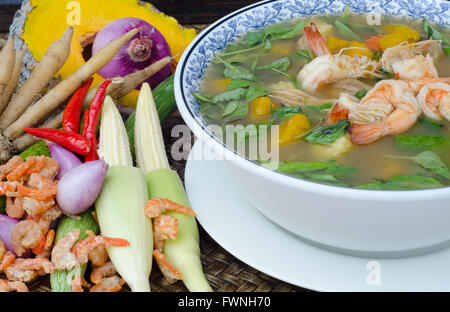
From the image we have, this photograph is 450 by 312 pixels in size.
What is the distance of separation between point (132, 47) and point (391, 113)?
1.40 meters

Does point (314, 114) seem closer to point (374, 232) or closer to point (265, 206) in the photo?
point (265, 206)

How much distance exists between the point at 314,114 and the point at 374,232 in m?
0.48

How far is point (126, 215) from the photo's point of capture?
1833mm

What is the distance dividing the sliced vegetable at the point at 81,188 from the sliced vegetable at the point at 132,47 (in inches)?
35.9

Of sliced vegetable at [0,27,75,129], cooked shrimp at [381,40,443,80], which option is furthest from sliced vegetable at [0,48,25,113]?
cooked shrimp at [381,40,443,80]

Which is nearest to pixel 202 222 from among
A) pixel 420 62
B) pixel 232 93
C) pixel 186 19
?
pixel 232 93

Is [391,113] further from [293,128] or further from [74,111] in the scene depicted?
[74,111]

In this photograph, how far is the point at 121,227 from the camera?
1.81 metres

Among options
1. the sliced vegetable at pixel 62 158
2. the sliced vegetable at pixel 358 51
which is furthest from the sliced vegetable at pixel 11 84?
the sliced vegetable at pixel 358 51

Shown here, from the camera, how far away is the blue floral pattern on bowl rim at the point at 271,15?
2086mm

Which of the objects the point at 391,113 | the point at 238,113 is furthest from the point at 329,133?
the point at 238,113

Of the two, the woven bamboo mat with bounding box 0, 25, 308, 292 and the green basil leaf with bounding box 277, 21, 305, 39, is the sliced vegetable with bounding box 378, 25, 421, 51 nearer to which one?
the green basil leaf with bounding box 277, 21, 305, 39

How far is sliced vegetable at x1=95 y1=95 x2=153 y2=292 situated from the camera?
1.72m
